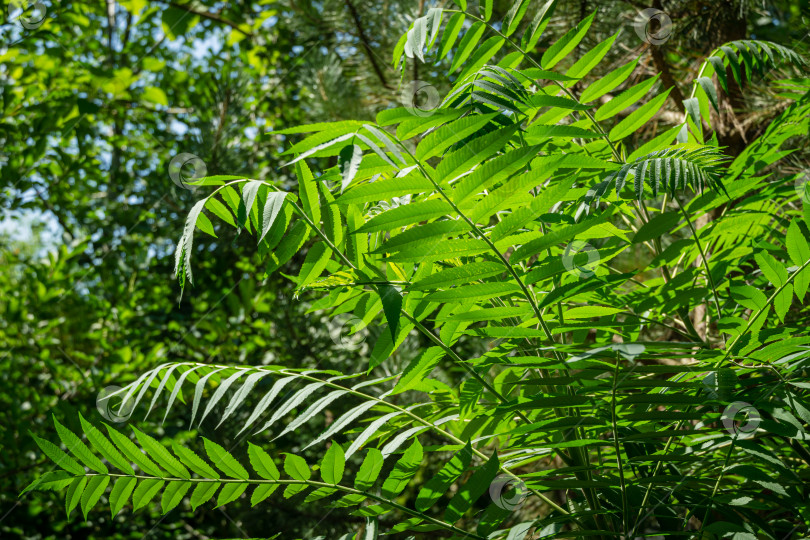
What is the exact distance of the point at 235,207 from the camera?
2.09ft

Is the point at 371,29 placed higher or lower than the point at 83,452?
higher

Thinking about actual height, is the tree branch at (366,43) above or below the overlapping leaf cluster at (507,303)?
above

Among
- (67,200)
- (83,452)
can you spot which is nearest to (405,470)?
(83,452)

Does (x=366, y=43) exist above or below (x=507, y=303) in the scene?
above

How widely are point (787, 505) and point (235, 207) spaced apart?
0.57 m

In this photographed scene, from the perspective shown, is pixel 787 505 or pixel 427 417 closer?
pixel 787 505

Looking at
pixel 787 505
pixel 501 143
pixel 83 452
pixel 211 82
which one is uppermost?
pixel 211 82

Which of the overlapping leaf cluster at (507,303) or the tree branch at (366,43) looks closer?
the overlapping leaf cluster at (507,303)

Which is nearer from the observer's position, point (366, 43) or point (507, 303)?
point (507, 303)

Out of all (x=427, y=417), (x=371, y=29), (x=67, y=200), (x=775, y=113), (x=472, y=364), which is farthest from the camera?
(x=67, y=200)

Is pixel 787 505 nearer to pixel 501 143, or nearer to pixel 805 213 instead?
pixel 805 213

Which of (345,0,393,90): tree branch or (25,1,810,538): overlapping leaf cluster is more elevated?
(345,0,393,90): tree branch

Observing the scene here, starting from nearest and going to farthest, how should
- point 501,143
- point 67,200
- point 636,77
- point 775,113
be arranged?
point 501,143, point 775,113, point 636,77, point 67,200

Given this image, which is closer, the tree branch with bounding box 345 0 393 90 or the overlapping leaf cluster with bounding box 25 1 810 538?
the overlapping leaf cluster with bounding box 25 1 810 538
